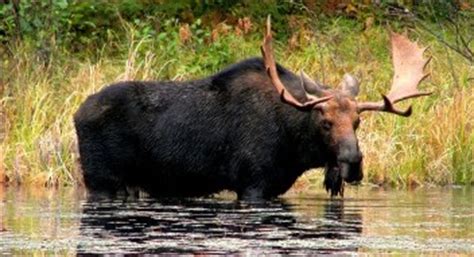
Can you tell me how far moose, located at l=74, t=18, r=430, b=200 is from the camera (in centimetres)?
1645

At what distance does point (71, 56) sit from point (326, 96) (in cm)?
802

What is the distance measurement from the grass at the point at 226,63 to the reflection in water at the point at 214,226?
7.72 ft

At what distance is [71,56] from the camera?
23.7 m

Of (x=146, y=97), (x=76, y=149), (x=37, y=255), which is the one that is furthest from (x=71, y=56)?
(x=37, y=255)

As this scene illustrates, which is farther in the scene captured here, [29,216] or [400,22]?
[400,22]

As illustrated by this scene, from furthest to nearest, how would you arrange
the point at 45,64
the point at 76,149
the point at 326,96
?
1. the point at 45,64
2. the point at 76,149
3. the point at 326,96

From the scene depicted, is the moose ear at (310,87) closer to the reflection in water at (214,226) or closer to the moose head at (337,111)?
the moose head at (337,111)

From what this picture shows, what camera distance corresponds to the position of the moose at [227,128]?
54.0ft

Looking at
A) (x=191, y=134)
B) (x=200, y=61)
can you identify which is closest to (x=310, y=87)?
(x=191, y=134)

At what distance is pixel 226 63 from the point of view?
2317 centimetres

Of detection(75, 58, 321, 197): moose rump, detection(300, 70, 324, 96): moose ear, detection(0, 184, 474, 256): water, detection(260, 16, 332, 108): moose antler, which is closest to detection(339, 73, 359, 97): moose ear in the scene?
detection(300, 70, 324, 96): moose ear

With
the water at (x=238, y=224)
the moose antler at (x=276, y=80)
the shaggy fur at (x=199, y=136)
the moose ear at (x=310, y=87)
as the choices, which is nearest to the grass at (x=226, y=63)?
the water at (x=238, y=224)

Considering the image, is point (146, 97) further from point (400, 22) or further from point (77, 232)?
point (400, 22)

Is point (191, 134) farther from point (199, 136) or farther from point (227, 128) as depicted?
point (227, 128)
